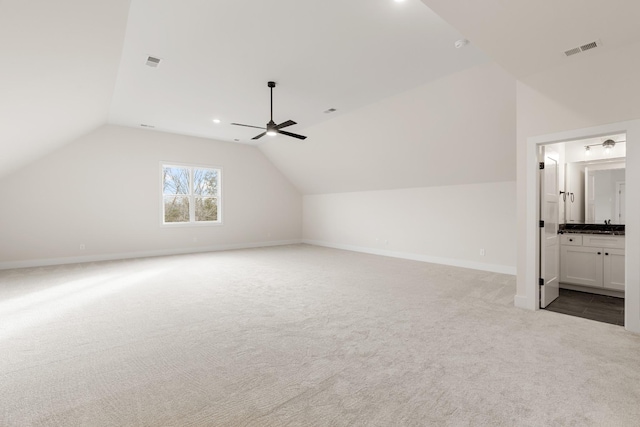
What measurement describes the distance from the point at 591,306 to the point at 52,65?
264 inches

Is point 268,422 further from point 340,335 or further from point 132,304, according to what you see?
point 132,304

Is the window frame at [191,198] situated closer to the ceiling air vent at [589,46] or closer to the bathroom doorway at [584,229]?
the bathroom doorway at [584,229]

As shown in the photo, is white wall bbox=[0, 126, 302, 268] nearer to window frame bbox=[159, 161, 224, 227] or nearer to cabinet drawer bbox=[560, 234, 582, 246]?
window frame bbox=[159, 161, 224, 227]

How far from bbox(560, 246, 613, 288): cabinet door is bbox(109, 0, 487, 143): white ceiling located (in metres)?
3.10

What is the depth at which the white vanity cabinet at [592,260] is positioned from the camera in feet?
13.3

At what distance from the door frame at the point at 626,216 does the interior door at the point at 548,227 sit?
10 cm

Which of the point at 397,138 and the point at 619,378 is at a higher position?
the point at 397,138

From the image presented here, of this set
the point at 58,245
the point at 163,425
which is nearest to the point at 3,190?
the point at 58,245

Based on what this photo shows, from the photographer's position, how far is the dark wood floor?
336 centimetres

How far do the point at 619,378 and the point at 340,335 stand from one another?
6.73 feet

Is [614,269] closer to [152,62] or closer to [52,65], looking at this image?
[152,62]

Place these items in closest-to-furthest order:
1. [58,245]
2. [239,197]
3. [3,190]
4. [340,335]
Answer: [340,335] → [3,190] → [58,245] → [239,197]

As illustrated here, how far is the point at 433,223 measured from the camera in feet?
21.9

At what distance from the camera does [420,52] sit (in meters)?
3.63
